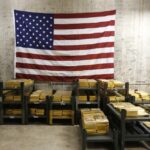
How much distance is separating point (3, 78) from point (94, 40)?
9.90 ft

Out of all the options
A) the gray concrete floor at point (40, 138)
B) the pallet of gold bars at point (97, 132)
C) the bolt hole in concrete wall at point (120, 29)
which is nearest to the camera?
the pallet of gold bars at point (97, 132)

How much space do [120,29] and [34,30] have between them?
2.59 m

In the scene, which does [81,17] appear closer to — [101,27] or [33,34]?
[101,27]

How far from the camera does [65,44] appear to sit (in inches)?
328

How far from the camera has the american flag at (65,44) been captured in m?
8.27

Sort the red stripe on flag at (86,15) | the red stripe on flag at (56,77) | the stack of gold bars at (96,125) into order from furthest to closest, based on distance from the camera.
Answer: the red stripe on flag at (56,77), the red stripe on flag at (86,15), the stack of gold bars at (96,125)

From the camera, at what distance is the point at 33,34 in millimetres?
8375

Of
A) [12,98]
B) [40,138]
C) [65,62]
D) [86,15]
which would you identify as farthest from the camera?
[65,62]

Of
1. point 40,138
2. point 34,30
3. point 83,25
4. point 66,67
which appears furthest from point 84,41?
point 40,138

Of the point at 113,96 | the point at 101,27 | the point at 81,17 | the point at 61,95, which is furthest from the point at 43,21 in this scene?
the point at 113,96

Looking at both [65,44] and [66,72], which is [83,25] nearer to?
[65,44]

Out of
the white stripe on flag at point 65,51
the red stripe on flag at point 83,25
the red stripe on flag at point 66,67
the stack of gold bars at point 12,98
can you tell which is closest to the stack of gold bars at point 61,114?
the stack of gold bars at point 12,98

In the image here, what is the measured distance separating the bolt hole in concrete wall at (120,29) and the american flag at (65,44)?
1.45 feet

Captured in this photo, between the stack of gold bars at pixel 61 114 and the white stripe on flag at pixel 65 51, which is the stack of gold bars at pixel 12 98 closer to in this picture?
the stack of gold bars at pixel 61 114
